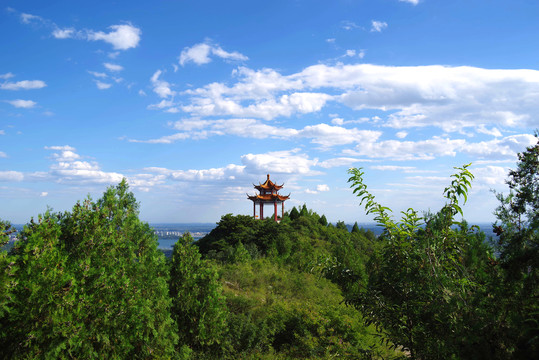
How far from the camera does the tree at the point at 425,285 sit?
11.6 feet

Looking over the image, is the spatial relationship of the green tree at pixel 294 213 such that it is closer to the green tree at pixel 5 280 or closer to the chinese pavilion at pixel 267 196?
the chinese pavilion at pixel 267 196

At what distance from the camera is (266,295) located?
16375 mm

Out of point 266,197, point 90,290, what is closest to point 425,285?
point 90,290

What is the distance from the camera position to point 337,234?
38.2 m

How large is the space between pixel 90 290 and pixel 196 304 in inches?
140

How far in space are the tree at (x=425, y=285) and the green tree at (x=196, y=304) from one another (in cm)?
722

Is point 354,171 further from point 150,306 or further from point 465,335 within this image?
point 150,306

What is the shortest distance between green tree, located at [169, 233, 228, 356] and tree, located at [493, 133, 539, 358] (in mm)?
8789

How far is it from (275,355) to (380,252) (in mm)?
7852

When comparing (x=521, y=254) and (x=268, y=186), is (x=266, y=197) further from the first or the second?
(x=521, y=254)

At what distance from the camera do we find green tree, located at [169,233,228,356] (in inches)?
424

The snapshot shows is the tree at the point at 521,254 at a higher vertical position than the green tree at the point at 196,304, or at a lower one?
higher

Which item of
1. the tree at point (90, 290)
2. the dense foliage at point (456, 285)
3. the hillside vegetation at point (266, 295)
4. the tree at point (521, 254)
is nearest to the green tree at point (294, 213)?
the hillside vegetation at point (266, 295)

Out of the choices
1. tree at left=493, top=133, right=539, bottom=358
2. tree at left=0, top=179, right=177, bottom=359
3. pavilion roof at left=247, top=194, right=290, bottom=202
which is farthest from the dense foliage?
pavilion roof at left=247, top=194, right=290, bottom=202
